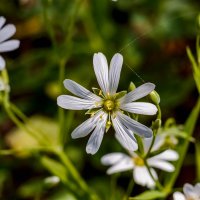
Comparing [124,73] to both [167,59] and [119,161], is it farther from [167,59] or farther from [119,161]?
[119,161]

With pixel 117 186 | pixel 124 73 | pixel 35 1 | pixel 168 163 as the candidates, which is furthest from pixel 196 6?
pixel 168 163

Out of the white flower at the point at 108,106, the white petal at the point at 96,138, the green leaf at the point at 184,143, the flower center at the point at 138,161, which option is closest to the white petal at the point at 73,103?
the white flower at the point at 108,106

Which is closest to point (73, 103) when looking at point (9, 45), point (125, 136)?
point (125, 136)

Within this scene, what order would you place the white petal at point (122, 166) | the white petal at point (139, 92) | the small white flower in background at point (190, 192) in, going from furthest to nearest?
the white petal at point (122, 166), the small white flower in background at point (190, 192), the white petal at point (139, 92)

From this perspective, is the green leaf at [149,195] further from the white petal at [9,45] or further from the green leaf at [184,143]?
the white petal at [9,45]

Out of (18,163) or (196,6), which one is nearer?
(18,163)
